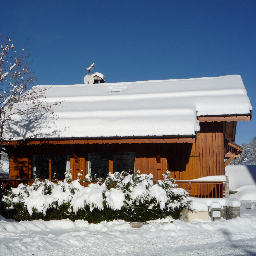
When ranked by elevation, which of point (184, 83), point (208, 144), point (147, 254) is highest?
point (184, 83)

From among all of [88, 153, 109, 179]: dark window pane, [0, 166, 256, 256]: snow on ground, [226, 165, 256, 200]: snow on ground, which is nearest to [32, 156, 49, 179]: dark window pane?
[88, 153, 109, 179]: dark window pane

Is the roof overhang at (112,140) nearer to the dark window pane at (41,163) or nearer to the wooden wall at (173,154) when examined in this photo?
the wooden wall at (173,154)

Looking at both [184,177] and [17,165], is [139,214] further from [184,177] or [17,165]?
[17,165]

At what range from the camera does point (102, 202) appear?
28.1 ft

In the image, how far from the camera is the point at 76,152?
12352 mm

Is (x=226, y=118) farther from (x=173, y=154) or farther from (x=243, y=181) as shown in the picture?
(x=243, y=181)

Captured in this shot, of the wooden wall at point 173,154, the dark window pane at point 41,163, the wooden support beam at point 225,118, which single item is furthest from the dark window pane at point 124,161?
the wooden support beam at point 225,118

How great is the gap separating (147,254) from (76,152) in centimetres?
692

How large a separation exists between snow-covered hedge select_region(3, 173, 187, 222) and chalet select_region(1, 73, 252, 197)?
209 cm

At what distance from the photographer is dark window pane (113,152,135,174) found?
41.0 ft

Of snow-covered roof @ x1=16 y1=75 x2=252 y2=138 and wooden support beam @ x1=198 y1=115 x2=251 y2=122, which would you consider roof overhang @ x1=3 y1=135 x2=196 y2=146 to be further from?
wooden support beam @ x1=198 y1=115 x2=251 y2=122

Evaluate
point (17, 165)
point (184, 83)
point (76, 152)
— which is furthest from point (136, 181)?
point (184, 83)

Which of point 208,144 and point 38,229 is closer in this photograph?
point 38,229

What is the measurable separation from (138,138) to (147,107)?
8.09ft
